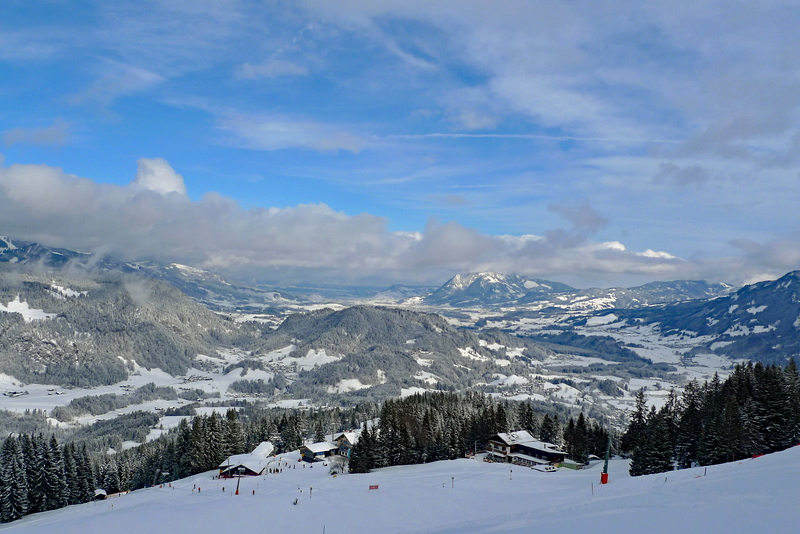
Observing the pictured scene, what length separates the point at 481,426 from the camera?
102125 millimetres

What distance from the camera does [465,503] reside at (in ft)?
156

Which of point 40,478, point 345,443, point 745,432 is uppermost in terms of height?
point 745,432

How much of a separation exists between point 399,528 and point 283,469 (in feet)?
191

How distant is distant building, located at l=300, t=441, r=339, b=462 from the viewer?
354ft

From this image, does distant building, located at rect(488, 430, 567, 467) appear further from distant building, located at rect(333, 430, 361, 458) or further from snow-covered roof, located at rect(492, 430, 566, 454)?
distant building, located at rect(333, 430, 361, 458)

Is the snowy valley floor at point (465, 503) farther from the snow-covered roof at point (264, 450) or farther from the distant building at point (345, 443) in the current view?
the distant building at point (345, 443)

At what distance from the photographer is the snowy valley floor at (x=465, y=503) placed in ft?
80.8

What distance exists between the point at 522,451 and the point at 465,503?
50.4 m

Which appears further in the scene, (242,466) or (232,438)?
(232,438)

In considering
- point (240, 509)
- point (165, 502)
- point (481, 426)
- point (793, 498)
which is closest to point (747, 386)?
point (481, 426)

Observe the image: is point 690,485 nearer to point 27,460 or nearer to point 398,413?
point 398,413

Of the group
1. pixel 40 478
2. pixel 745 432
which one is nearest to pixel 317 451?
pixel 40 478

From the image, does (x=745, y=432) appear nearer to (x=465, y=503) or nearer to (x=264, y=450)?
(x=465, y=503)

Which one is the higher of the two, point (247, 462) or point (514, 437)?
point (514, 437)
